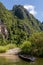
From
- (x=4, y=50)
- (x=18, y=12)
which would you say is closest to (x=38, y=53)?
(x=4, y=50)

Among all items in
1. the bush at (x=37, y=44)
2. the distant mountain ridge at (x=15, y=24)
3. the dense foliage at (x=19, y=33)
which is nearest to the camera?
the bush at (x=37, y=44)

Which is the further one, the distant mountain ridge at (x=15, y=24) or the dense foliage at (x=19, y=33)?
the distant mountain ridge at (x=15, y=24)

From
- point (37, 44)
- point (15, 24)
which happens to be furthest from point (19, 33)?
point (37, 44)

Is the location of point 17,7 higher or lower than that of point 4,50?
higher

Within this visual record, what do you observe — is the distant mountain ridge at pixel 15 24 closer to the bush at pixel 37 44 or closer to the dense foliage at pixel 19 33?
the dense foliage at pixel 19 33

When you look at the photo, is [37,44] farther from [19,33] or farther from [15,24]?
[15,24]

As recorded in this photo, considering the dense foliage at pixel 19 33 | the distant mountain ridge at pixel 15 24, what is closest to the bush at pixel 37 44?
the dense foliage at pixel 19 33

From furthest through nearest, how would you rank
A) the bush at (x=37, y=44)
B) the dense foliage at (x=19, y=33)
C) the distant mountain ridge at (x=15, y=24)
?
the distant mountain ridge at (x=15, y=24) → the dense foliage at (x=19, y=33) → the bush at (x=37, y=44)

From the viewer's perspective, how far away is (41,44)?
37906mm

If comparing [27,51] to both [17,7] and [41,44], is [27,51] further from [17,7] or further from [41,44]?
[17,7]

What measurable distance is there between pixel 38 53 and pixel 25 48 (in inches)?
139

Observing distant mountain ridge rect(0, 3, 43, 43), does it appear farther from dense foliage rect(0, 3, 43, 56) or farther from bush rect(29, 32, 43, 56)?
bush rect(29, 32, 43, 56)

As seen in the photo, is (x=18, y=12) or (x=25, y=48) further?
(x=18, y=12)

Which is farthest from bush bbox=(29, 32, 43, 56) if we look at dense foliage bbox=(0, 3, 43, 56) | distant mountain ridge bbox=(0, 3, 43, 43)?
distant mountain ridge bbox=(0, 3, 43, 43)
